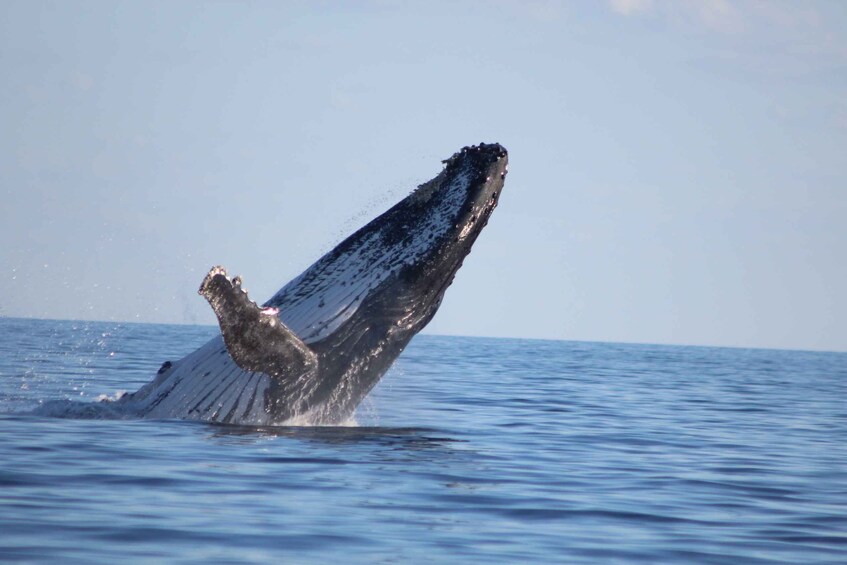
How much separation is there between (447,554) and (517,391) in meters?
15.9

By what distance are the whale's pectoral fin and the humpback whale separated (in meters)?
0.20

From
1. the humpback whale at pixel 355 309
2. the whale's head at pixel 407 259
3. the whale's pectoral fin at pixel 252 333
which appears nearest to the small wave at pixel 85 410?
the humpback whale at pixel 355 309

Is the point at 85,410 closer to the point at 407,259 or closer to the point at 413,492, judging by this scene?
the point at 407,259

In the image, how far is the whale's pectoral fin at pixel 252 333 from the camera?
10.1 m

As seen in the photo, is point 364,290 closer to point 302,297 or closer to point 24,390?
point 302,297

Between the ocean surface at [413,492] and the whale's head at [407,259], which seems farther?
the whale's head at [407,259]

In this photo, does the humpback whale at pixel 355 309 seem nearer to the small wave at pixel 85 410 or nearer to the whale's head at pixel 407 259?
the whale's head at pixel 407 259

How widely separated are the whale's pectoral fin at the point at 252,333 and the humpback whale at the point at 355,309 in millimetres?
195

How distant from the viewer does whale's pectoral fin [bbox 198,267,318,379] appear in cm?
1008

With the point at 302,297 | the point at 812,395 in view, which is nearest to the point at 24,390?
the point at 302,297

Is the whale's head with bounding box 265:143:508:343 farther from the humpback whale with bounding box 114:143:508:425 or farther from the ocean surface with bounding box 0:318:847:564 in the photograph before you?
the ocean surface with bounding box 0:318:847:564

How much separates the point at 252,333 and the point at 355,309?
1.60 metres

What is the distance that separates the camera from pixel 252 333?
10.4 meters

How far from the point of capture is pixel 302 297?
11906 millimetres
